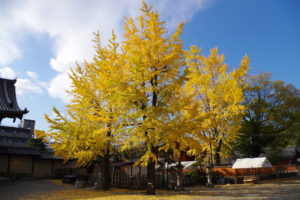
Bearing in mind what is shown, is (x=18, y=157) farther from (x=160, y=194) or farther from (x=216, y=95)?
(x=216, y=95)

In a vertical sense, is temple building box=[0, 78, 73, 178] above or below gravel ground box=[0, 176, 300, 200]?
above

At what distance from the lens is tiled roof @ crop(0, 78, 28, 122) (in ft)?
43.6

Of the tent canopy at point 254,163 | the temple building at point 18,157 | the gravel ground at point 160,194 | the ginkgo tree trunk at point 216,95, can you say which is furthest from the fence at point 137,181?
the tent canopy at point 254,163

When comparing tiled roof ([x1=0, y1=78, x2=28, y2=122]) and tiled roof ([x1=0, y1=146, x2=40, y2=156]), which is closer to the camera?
tiled roof ([x1=0, y1=78, x2=28, y2=122])

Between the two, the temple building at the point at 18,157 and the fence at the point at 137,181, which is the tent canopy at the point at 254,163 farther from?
the temple building at the point at 18,157

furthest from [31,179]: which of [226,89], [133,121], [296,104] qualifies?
[296,104]

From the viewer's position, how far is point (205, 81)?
1497cm

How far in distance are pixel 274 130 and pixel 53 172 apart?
2334cm

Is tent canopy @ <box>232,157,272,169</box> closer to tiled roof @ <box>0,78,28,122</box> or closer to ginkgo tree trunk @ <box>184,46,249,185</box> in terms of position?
ginkgo tree trunk @ <box>184,46,249,185</box>

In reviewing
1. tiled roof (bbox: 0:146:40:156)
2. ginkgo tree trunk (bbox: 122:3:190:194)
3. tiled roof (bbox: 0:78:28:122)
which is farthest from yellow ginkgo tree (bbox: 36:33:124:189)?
tiled roof (bbox: 0:146:40:156)

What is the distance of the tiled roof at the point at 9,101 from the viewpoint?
1330cm

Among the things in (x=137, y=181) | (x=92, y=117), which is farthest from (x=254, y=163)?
(x=92, y=117)

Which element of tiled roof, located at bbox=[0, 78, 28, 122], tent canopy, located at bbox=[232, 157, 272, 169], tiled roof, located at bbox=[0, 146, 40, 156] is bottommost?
tent canopy, located at bbox=[232, 157, 272, 169]

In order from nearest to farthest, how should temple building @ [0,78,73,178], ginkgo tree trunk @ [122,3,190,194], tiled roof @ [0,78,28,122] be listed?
ginkgo tree trunk @ [122,3,190,194] → tiled roof @ [0,78,28,122] → temple building @ [0,78,73,178]
